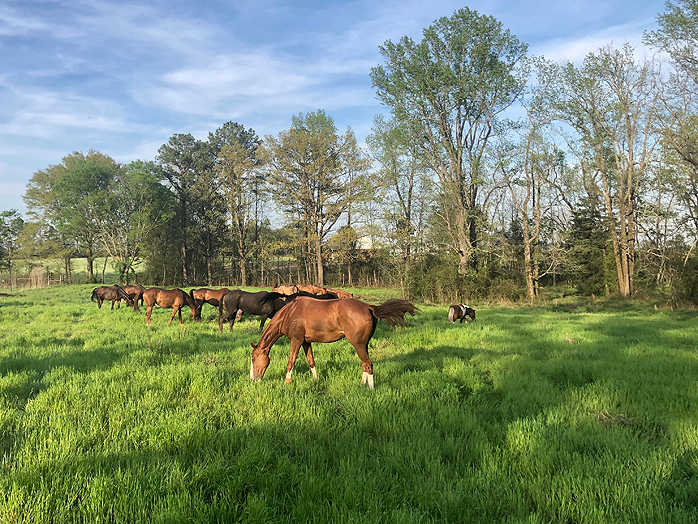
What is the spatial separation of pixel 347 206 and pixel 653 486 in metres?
34.4

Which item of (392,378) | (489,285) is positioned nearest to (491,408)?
(392,378)

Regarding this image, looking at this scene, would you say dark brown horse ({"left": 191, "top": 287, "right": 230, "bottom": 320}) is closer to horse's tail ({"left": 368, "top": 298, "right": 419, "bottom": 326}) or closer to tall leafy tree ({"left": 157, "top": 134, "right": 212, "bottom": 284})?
horse's tail ({"left": 368, "top": 298, "right": 419, "bottom": 326})

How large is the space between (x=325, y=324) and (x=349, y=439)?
2.34 meters

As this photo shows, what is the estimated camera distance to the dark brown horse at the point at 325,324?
568 cm

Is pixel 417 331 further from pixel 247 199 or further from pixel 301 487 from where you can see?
pixel 247 199

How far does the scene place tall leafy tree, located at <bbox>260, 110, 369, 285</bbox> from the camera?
37.0 m

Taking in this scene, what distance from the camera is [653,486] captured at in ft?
9.32

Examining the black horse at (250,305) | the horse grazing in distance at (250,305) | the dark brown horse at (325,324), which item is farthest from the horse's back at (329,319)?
the horse grazing in distance at (250,305)

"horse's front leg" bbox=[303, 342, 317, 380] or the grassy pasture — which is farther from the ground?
"horse's front leg" bbox=[303, 342, 317, 380]

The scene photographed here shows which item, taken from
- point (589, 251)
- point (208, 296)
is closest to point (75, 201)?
point (208, 296)

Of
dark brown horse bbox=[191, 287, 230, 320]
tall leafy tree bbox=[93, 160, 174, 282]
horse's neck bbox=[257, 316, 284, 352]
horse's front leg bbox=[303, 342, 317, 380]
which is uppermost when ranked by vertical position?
tall leafy tree bbox=[93, 160, 174, 282]

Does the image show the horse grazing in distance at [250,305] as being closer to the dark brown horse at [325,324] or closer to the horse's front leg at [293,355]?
the dark brown horse at [325,324]

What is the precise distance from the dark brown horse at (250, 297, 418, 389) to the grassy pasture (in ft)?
1.46

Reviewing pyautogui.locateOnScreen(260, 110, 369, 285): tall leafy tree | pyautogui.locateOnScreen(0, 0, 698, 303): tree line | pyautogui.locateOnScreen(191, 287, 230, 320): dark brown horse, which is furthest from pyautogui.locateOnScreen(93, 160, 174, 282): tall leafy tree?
pyautogui.locateOnScreen(191, 287, 230, 320): dark brown horse
